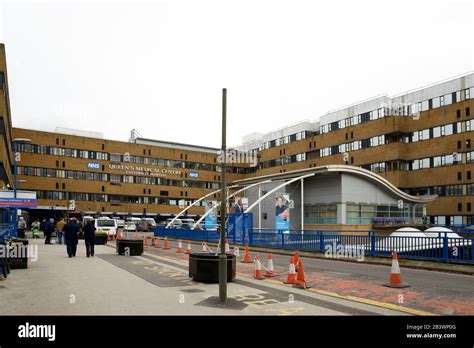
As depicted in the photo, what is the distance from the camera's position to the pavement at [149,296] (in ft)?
26.3

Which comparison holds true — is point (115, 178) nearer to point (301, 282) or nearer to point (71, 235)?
point (71, 235)

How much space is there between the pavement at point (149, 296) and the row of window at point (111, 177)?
2351 inches

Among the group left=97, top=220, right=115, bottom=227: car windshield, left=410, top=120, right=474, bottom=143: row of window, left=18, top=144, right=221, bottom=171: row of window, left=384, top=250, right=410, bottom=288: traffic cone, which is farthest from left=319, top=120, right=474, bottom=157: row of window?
left=384, top=250, right=410, bottom=288: traffic cone

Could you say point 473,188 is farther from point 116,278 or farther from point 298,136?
point 116,278

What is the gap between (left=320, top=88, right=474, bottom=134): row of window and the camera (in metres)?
51.5

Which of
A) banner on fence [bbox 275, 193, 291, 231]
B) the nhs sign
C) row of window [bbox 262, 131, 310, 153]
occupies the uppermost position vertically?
row of window [bbox 262, 131, 310, 153]

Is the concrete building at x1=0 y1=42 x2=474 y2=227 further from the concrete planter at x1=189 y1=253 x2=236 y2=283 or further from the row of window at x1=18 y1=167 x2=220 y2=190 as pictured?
the concrete planter at x1=189 y1=253 x2=236 y2=283

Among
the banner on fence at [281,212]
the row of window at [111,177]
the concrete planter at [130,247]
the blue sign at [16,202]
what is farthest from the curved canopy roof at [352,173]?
the row of window at [111,177]

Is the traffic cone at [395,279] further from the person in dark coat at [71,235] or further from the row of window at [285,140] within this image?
the row of window at [285,140]

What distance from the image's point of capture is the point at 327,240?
20969 mm

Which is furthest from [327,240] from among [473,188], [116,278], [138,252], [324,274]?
[473,188]

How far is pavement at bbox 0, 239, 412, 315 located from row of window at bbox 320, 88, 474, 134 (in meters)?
48.2

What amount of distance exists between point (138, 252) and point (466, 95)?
46.4 meters

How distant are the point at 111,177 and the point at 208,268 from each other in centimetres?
6774
